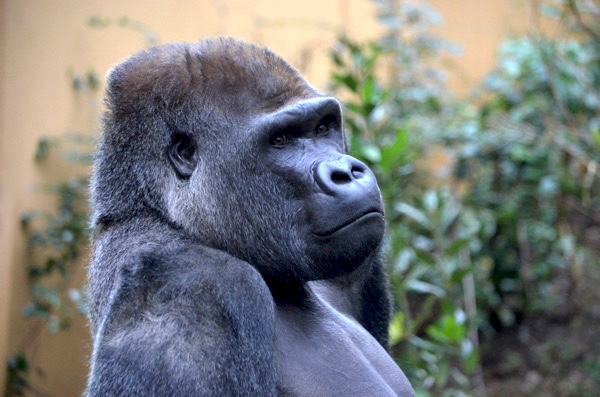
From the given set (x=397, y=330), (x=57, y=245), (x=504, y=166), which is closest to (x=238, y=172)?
(x=397, y=330)

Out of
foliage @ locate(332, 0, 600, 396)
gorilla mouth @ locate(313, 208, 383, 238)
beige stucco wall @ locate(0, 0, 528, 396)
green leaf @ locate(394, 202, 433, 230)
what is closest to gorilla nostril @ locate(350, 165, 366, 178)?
gorilla mouth @ locate(313, 208, 383, 238)

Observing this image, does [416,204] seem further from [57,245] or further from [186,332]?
[186,332]

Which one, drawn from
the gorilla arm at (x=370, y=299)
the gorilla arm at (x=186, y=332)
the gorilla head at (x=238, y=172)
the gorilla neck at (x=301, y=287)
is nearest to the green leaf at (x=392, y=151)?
the gorilla arm at (x=370, y=299)

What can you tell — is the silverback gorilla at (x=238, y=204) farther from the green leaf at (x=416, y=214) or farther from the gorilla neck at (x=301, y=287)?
the green leaf at (x=416, y=214)

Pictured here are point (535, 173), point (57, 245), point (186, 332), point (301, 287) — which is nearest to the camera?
point (186, 332)

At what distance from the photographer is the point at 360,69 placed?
5.57m

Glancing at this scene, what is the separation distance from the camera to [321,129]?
9.32 ft

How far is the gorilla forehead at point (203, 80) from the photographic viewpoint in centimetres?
269

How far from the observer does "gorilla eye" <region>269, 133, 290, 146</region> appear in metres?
2.71

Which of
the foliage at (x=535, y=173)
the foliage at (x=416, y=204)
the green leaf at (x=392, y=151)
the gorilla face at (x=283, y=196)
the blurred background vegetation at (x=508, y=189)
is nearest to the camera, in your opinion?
the gorilla face at (x=283, y=196)

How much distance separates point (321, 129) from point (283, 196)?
308 mm

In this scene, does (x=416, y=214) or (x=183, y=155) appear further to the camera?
(x=416, y=214)

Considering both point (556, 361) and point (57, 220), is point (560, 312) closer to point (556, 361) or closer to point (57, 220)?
point (556, 361)

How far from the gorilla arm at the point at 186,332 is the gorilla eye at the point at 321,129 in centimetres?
59
